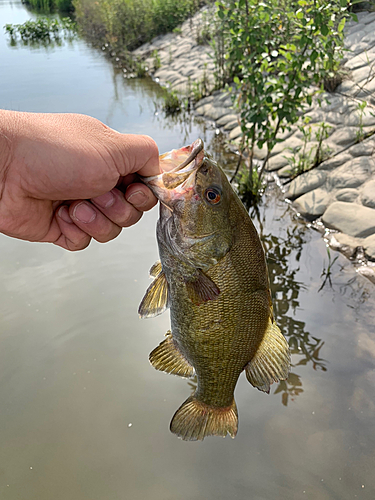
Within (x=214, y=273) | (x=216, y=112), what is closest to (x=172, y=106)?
(x=216, y=112)

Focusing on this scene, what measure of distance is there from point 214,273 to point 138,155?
741 millimetres

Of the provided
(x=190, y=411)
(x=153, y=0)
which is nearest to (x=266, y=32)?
(x=190, y=411)

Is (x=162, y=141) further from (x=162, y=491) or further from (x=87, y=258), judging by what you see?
(x=162, y=491)

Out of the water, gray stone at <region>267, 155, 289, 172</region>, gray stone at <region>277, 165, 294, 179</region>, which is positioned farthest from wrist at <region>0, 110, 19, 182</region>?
gray stone at <region>267, 155, 289, 172</region>

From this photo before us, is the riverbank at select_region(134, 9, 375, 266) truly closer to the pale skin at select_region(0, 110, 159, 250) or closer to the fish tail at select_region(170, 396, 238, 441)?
the fish tail at select_region(170, 396, 238, 441)

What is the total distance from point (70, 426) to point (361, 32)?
33.4ft

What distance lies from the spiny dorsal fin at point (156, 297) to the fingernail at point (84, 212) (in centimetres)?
62

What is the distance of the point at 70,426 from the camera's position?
12.2 ft

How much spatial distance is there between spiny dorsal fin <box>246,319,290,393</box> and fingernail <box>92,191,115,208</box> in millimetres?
1151

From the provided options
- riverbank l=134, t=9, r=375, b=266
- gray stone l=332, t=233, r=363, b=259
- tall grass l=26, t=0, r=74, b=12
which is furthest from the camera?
tall grass l=26, t=0, r=74, b=12

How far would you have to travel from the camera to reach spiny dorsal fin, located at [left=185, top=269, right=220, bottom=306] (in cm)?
198

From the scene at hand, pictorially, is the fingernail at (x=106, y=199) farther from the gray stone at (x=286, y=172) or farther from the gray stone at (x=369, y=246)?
the gray stone at (x=286, y=172)

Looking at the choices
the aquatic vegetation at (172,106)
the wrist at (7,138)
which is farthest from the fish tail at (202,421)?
the aquatic vegetation at (172,106)

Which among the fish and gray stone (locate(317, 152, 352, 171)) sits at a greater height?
the fish
